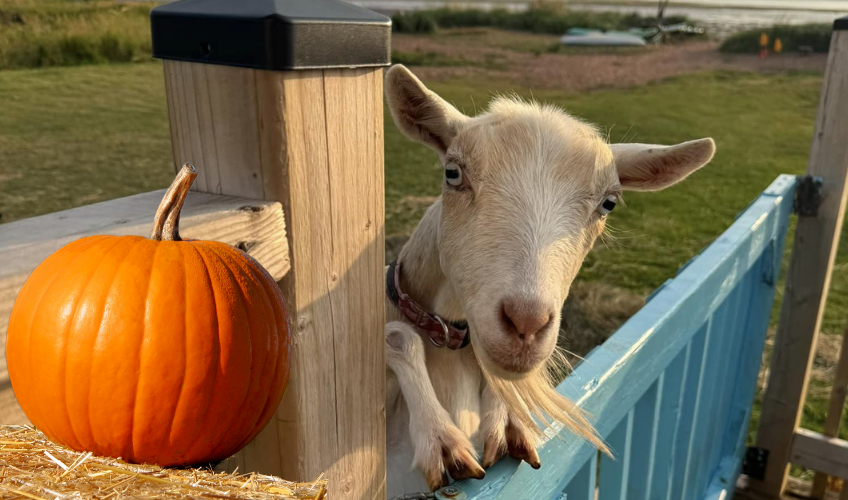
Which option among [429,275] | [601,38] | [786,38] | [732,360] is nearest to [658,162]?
[429,275]

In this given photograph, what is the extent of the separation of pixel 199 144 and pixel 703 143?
1389 mm

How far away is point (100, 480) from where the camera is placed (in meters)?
0.56

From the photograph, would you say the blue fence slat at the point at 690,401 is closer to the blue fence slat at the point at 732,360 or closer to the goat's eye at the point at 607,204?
the blue fence slat at the point at 732,360

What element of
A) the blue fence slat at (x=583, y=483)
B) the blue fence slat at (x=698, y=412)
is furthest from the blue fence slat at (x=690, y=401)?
the blue fence slat at (x=583, y=483)

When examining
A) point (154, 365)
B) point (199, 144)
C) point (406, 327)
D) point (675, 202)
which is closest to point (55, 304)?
point (154, 365)

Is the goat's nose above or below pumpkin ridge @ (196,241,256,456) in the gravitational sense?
below

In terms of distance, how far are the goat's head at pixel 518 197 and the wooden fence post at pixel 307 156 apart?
1.01 ft

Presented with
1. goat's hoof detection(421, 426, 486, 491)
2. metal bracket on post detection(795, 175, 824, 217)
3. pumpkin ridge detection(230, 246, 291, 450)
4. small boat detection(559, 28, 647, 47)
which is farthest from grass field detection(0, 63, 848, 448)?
small boat detection(559, 28, 647, 47)

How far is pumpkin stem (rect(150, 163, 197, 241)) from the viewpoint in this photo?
63cm

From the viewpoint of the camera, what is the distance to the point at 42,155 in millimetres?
6367

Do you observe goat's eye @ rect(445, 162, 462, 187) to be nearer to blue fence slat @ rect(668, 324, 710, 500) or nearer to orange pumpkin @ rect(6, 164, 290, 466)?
orange pumpkin @ rect(6, 164, 290, 466)

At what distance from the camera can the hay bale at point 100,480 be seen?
524 mm

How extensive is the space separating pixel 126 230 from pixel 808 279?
12.7 feet

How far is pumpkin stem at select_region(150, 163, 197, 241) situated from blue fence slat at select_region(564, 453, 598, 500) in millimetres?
1475
